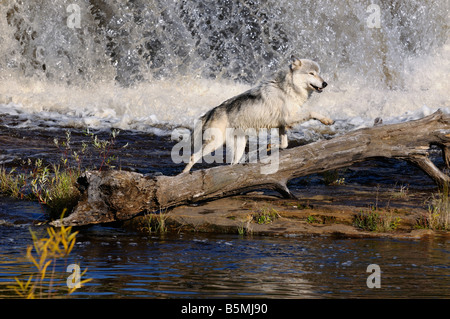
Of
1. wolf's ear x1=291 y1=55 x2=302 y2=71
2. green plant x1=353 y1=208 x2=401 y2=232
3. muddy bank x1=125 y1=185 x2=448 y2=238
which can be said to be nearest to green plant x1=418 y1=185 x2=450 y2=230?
muddy bank x1=125 y1=185 x2=448 y2=238

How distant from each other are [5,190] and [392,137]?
566 cm

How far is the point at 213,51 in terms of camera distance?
18922 millimetres

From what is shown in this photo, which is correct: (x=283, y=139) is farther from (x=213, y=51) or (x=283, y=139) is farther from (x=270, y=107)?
(x=213, y=51)

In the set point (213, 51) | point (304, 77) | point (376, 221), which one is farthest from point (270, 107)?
point (213, 51)

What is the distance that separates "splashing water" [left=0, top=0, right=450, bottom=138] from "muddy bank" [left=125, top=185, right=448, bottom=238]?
909 cm

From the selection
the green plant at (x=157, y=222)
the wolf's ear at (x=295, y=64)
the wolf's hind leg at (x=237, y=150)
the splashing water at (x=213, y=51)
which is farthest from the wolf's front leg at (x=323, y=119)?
the splashing water at (x=213, y=51)

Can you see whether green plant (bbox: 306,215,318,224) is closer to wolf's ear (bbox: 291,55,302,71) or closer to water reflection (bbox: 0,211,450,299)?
water reflection (bbox: 0,211,450,299)

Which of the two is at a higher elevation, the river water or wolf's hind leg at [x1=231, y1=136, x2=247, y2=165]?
the river water

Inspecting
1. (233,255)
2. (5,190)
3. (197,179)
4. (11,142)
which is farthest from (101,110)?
(233,255)

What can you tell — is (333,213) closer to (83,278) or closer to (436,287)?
(436,287)

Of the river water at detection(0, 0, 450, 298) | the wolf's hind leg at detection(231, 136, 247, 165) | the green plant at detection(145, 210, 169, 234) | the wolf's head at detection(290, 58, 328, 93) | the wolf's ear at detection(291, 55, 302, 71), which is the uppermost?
the river water at detection(0, 0, 450, 298)

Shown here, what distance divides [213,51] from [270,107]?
34.9 ft

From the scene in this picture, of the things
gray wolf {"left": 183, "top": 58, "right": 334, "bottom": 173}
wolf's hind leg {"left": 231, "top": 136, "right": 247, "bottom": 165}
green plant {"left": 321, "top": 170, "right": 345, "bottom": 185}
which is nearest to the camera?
gray wolf {"left": 183, "top": 58, "right": 334, "bottom": 173}

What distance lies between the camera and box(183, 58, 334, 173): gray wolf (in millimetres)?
8641
